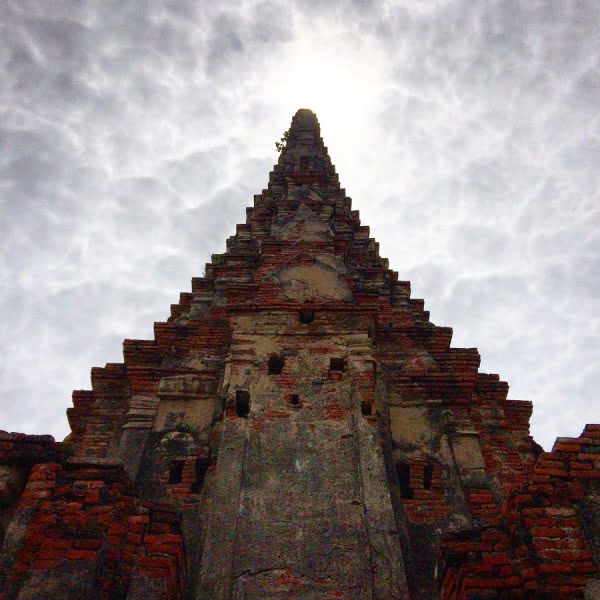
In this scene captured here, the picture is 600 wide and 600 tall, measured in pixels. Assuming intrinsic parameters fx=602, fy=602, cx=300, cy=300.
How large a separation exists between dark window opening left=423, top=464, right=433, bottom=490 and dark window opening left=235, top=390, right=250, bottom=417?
2.25 metres

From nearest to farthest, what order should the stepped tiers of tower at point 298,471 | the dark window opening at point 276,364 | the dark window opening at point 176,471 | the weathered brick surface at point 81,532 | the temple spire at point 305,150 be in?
the weathered brick surface at point 81,532 < the stepped tiers of tower at point 298,471 < the dark window opening at point 176,471 < the dark window opening at point 276,364 < the temple spire at point 305,150

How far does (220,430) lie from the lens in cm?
721

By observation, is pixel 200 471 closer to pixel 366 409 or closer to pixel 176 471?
pixel 176 471

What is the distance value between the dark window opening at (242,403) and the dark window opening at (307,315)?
4.90 ft

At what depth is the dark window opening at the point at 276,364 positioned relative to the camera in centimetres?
745

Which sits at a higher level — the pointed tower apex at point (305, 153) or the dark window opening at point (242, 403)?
the pointed tower apex at point (305, 153)

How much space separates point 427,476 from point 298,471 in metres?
1.87

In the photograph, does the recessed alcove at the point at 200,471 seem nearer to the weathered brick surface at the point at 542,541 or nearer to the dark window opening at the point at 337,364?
the dark window opening at the point at 337,364

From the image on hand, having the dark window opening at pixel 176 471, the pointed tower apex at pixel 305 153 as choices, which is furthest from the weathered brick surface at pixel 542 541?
the pointed tower apex at pixel 305 153

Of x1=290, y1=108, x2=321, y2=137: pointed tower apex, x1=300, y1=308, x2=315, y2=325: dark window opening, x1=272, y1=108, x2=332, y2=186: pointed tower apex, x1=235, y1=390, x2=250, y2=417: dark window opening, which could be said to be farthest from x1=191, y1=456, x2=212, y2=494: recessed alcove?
x1=290, y1=108, x2=321, y2=137: pointed tower apex

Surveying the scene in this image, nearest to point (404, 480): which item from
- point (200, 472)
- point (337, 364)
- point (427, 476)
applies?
point (427, 476)

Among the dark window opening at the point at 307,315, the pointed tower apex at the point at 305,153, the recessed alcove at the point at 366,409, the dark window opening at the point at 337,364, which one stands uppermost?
the pointed tower apex at the point at 305,153

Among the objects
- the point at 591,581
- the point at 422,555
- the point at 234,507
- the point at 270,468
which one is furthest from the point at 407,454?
the point at 591,581

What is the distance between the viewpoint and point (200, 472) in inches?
276
